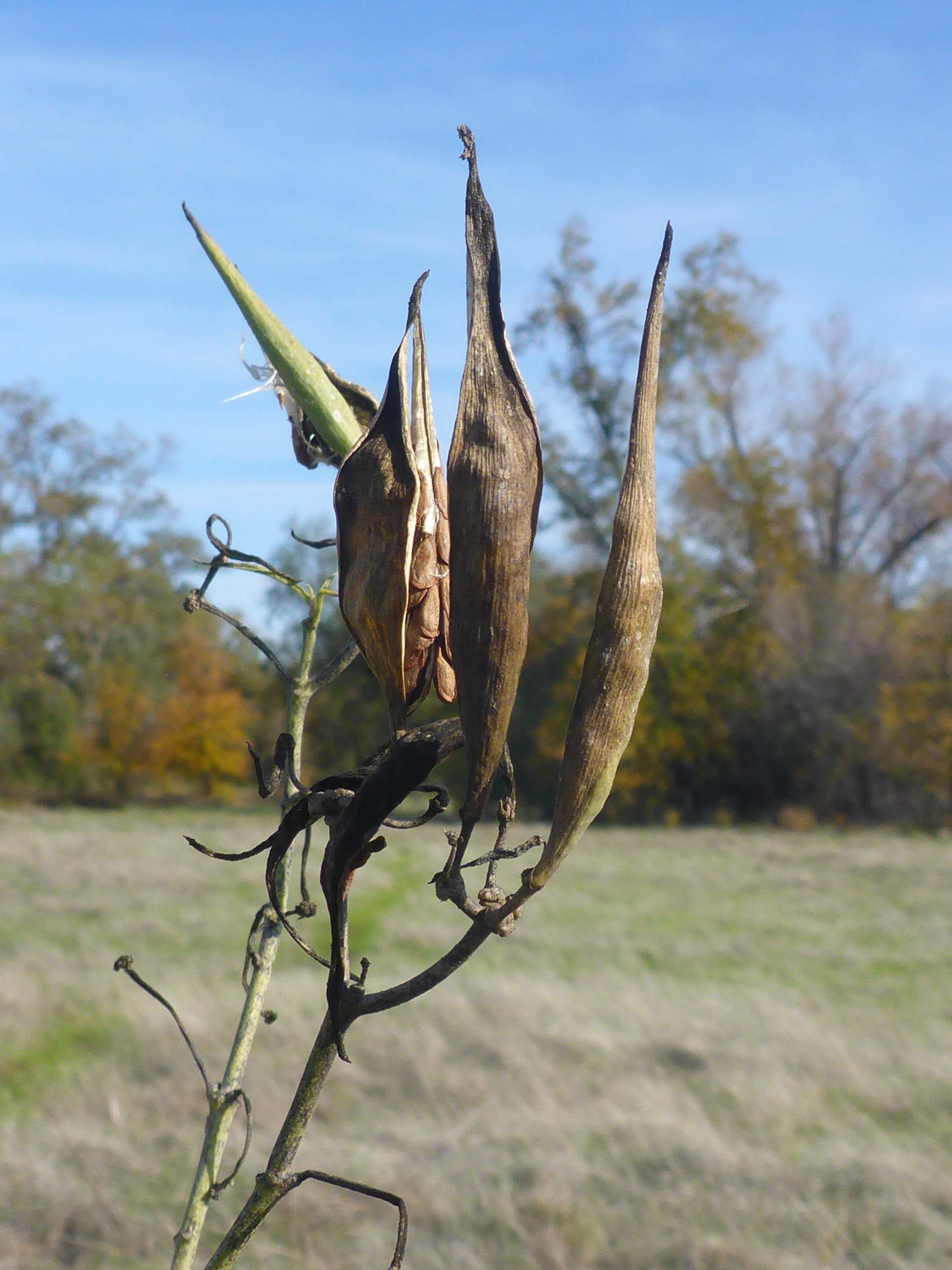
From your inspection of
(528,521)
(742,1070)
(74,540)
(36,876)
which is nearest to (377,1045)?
(742,1070)

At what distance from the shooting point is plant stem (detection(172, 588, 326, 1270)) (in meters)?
0.76

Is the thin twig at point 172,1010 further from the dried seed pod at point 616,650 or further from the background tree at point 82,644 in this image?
the background tree at point 82,644

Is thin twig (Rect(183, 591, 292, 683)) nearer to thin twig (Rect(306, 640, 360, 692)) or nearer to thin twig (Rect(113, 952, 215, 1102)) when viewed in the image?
thin twig (Rect(306, 640, 360, 692))

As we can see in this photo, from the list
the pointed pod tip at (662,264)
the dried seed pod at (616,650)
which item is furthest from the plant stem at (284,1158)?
the pointed pod tip at (662,264)

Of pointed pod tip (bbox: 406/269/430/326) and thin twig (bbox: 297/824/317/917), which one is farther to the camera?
thin twig (bbox: 297/824/317/917)

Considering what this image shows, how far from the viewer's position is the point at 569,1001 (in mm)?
11562

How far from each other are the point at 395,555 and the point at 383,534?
0.01 meters

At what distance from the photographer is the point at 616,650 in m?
0.54

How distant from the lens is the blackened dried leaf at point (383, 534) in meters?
0.54

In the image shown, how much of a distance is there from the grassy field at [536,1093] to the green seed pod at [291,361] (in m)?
6.80

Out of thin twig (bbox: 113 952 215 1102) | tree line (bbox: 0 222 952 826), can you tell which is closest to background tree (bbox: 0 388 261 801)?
tree line (bbox: 0 222 952 826)

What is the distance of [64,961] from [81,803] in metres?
23.1

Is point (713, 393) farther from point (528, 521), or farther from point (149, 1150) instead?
point (528, 521)

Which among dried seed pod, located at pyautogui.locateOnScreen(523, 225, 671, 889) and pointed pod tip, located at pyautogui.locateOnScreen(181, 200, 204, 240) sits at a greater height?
pointed pod tip, located at pyautogui.locateOnScreen(181, 200, 204, 240)
